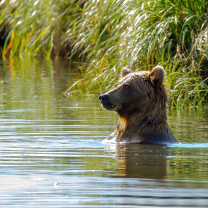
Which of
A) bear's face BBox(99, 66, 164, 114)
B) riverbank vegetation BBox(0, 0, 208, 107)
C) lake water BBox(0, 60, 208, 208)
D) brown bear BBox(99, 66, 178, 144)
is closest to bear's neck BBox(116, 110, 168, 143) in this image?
brown bear BBox(99, 66, 178, 144)

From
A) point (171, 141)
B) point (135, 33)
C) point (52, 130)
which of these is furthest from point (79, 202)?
point (135, 33)

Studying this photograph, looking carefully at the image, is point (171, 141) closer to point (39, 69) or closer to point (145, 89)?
point (145, 89)

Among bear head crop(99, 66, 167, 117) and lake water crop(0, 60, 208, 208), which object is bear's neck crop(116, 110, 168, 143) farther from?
lake water crop(0, 60, 208, 208)

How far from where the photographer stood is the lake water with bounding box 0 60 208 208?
15.1ft

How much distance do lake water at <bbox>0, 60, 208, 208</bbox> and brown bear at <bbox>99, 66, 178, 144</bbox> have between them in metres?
0.25

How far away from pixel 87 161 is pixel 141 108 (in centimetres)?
171

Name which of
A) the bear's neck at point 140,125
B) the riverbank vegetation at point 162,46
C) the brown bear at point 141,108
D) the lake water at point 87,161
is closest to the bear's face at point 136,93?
the brown bear at point 141,108

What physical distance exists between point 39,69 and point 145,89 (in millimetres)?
12174

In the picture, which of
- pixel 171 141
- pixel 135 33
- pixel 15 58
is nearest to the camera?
pixel 171 141

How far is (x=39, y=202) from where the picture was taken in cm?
442

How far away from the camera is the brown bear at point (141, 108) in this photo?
25.5 ft

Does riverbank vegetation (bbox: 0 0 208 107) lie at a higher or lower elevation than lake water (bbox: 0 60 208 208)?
higher

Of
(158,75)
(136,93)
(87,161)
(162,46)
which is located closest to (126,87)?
(136,93)

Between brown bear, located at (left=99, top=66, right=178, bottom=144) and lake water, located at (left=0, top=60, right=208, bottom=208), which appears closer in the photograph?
lake water, located at (left=0, top=60, right=208, bottom=208)
